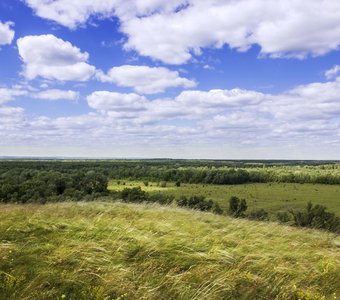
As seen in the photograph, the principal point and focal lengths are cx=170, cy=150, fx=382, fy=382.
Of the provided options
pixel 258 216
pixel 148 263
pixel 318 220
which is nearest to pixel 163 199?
pixel 258 216

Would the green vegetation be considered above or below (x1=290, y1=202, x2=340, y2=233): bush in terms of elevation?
below

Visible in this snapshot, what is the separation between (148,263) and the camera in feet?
19.0

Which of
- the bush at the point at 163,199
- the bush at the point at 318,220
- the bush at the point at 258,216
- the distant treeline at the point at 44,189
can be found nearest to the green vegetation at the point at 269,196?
the distant treeline at the point at 44,189

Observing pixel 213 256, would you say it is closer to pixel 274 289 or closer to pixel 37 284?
pixel 274 289

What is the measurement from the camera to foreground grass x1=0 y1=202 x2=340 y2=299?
16.3 ft

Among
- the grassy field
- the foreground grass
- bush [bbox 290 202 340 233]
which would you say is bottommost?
the grassy field

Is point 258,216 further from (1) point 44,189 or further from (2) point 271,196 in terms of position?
(2) point 271,196

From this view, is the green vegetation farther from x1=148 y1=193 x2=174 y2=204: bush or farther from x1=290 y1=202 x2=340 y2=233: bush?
x1=290 y1=202 x2=340 y2=233: bush

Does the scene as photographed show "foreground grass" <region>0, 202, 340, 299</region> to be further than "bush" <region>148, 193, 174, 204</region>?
No

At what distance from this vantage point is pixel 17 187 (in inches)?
1719

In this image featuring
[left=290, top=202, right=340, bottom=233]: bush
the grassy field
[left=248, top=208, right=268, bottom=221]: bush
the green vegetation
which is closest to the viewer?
[left=248, top=208, right=268, bottom=221]: bush

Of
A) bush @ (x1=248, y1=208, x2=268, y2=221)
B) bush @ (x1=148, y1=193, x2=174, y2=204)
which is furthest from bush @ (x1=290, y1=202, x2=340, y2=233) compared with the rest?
bush @ (x1=148, y1=193, x2=174, y2=204)

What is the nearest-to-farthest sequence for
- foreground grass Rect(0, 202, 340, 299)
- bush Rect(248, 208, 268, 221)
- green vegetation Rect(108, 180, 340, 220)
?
foreground grass Rect(0, 202, 340, 299), bush Rect(248, 208, 268, 221), green vegetation Rect(108, 180, 340, 220)

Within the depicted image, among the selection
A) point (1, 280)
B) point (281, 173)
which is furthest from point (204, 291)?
point (281, 173)
